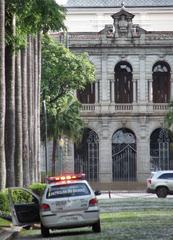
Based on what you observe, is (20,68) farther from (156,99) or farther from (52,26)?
(156,99)

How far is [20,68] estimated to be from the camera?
36531 millimetres

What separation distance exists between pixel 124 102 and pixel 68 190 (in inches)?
2131

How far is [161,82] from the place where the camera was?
3110 inches

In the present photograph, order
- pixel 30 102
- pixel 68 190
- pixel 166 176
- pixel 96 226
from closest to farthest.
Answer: pixel 96 226, pixel 68 190, pixel 30 102, pixel 166 176

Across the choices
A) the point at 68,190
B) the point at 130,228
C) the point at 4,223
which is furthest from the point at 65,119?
the point at 130,228

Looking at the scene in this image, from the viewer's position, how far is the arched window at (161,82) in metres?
78.5

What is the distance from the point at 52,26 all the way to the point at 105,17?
184 ft

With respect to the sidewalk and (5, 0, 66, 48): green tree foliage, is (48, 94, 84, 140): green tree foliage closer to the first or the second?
(5, 0, 66, 48): green tree foliage

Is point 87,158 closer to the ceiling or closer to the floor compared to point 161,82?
closer to the floor

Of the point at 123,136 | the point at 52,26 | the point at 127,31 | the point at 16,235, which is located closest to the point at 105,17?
the point at 127,31

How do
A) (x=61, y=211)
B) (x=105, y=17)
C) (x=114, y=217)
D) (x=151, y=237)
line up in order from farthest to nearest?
1. (x=105, y=17)
2. (x=114, y=217)
3. (x=61, y=211)
4. (x=151, y=237)

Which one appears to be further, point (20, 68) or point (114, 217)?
point (20, 68)

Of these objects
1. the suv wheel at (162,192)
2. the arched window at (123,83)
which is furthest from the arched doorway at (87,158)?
the suv wheel at (162,192)

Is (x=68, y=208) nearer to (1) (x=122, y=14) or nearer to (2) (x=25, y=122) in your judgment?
(2) (x=25, y=122)
